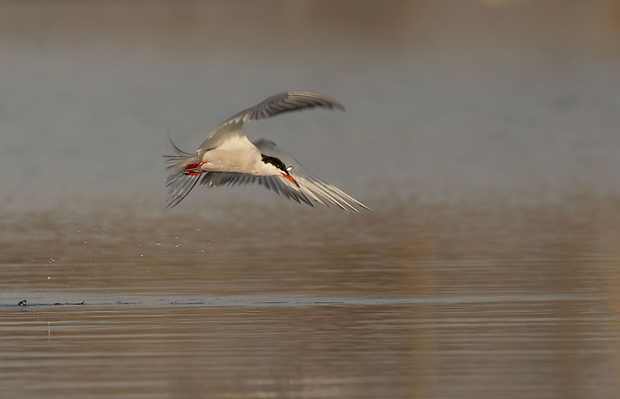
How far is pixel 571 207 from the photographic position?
2053 centimetres

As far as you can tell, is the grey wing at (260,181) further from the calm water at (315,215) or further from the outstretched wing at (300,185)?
the calm water at (315,215)

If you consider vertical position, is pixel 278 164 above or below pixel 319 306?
above

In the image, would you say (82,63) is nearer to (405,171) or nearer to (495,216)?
(405,171)

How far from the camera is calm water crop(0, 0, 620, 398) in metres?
9.70

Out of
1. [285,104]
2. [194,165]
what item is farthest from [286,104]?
[194,165]

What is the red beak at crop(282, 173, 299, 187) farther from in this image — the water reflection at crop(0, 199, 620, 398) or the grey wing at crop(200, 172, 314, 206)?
the water reflection at crop(0, 199, 620, 398)

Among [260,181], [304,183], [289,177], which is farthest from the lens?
[260,181]

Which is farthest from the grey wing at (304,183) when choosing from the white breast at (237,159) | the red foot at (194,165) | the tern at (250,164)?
the red foot at (194,165)

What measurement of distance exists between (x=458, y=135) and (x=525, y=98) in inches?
193

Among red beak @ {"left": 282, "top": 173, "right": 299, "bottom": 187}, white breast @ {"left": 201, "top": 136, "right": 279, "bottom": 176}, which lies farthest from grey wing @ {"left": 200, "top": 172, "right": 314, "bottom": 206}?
white breast @ {"left": 201, "top": 136, "right": 279, "bottom": 176}

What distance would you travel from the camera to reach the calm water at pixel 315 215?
9.70m

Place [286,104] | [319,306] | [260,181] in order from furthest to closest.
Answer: [260,181] → [319,306] → [286,104]

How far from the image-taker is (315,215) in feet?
65.8

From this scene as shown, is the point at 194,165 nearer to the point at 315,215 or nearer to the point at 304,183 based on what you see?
the point at 304,183
